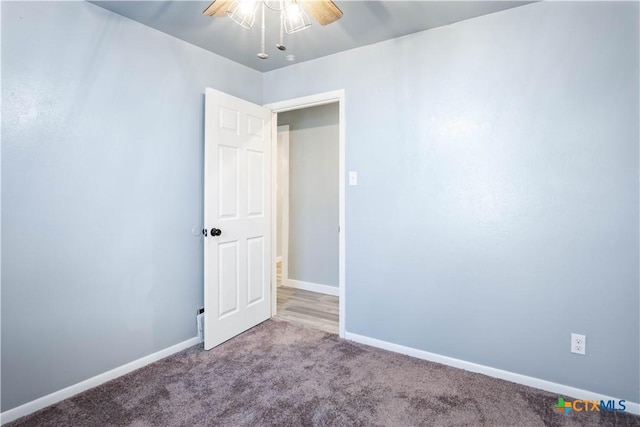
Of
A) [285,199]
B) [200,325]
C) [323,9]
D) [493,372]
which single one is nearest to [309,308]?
[200,325]

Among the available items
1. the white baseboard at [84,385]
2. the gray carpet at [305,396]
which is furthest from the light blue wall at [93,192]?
the gray carpet at [305,396]

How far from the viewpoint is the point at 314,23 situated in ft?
7.67

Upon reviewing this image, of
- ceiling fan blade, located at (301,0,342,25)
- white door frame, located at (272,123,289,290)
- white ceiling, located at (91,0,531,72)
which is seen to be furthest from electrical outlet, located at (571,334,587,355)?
white door frame, located at (272,123,289,290)

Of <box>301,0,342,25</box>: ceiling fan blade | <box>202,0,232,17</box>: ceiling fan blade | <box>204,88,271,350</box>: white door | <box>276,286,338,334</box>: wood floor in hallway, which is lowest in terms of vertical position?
<box>276,286,338,334</box>: wood floor in hallway

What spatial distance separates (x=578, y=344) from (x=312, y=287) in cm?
290

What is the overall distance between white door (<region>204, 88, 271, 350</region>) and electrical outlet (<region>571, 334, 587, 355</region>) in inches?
92.3

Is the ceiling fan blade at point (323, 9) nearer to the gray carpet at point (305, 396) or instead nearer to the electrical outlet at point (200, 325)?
the gray carpet at point (305, 396)

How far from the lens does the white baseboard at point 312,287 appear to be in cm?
423

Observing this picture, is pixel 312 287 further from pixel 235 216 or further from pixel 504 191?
pixel 504 191

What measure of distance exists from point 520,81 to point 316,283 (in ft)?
10.2

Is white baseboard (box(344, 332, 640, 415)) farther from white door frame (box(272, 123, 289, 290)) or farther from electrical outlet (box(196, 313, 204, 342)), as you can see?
white door frame (box(272, 123, 289, 290))

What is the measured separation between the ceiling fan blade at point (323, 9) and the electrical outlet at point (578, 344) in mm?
2228

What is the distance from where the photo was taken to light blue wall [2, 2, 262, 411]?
182 cm

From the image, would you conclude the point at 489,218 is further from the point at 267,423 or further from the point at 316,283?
the point at 316,283
